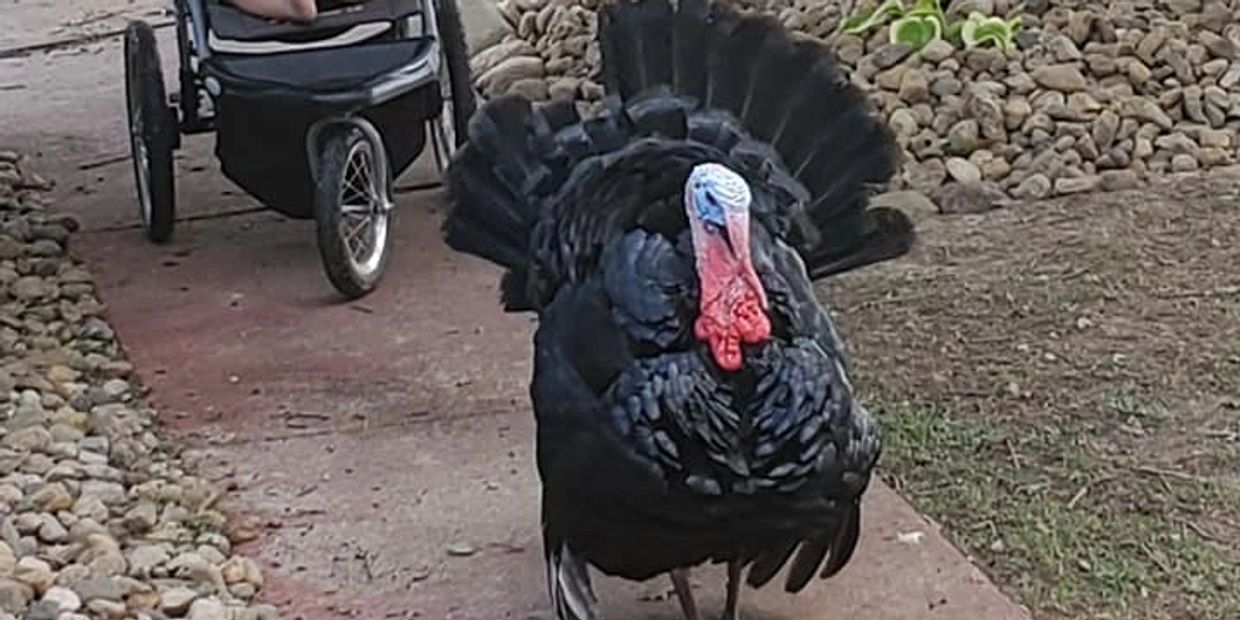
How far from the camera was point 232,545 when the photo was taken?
13.6ft

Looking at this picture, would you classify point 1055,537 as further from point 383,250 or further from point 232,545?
point 383,250

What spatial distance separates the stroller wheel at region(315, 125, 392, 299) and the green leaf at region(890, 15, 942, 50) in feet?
6.10

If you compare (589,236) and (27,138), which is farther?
(27,138)

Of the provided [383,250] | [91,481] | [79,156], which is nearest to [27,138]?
[79,156]

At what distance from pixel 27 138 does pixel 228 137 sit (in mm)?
1859

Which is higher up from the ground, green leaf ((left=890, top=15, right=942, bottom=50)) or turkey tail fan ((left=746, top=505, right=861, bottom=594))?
turkey tail fan ((left=746, top=505, right=861, bottom=594))

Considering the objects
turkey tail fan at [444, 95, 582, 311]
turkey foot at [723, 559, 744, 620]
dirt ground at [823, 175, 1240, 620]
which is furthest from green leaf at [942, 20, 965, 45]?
turkey foot at [723, 559, 744, 620]

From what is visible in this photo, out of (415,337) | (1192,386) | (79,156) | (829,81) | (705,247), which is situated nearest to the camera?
(705,247)

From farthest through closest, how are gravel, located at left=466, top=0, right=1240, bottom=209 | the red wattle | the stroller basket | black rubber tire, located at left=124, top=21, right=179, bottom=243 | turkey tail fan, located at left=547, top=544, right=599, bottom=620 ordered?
gravel, located at left=466, top=0, right=1240, bottom=209, black rubber tire, located at left=124, top=21, right=179, bottom=243, the stroller basket, turkey tail fan, located at left=547, top=544, right=599, bottom=620, the red wattle

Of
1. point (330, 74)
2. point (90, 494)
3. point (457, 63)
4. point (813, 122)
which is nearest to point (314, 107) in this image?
point (330, 74)

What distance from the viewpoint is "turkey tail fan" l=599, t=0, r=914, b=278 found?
3908mm

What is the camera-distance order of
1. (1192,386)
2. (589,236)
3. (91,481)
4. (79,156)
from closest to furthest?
1. (589,236)
2. (91,481)
3. (1192,386)
4. (79,156)

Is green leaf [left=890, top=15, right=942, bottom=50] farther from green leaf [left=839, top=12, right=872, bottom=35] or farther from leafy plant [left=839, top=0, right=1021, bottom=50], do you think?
green leaf [left=839, top=12, right=872, bottom=35]

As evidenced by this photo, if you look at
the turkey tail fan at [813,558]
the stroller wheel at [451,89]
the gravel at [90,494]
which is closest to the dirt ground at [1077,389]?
the turkey tail fan at [813,558]
